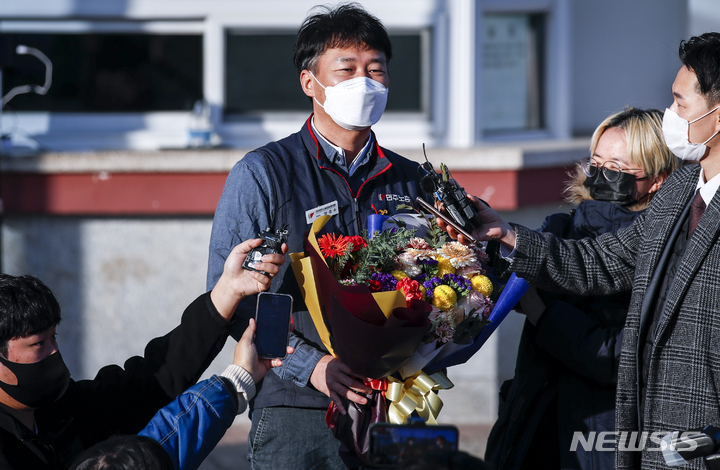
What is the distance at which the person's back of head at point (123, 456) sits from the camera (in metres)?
1.55

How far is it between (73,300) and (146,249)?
0.59 meters

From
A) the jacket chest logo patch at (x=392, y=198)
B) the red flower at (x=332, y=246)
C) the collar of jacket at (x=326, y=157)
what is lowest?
the red flower at (x=332, y=246)

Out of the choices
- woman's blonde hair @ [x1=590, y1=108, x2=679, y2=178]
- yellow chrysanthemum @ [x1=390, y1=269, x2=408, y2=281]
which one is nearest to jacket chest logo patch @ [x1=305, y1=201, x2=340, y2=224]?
yellow chrysanthemum @ [x1=390, y1=269, x2=408, y2=281]

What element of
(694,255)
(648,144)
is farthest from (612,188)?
(694,255)

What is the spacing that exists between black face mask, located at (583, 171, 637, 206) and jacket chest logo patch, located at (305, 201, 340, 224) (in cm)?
102

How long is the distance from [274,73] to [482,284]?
10.0ft

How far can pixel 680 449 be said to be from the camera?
1825mm

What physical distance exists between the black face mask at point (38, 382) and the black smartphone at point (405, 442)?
1.01 meters

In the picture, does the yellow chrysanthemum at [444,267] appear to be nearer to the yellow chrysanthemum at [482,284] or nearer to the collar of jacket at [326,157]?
the yellow chrysanthemum at [482,284]

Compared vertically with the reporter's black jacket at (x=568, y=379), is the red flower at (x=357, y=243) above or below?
above

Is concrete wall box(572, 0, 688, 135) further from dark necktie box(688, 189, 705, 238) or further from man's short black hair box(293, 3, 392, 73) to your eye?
dark necktie box(688, 189, 705, 238)

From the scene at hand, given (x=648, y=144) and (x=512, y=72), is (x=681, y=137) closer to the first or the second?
(x=648, y=144)

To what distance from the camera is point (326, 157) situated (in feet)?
8.11

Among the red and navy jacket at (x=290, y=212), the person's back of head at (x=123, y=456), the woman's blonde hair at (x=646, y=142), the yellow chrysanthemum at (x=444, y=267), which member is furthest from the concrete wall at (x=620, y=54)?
the person's back of head at (x=123, y=456)
